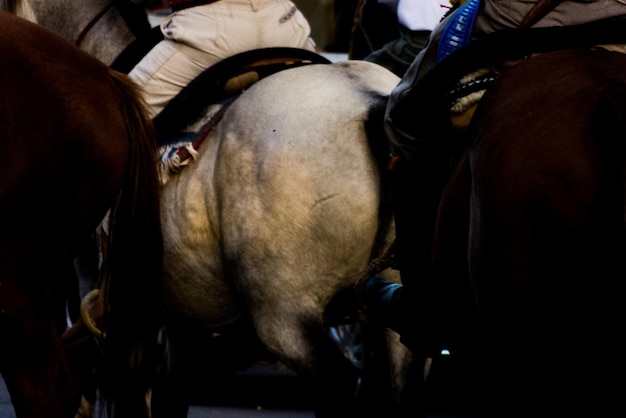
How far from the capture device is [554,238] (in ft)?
9.09

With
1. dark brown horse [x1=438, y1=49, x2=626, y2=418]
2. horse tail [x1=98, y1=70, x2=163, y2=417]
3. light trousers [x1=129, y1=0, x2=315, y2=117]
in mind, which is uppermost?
dark brown horse [x1=438, y1=49, x2=626, y2=418]

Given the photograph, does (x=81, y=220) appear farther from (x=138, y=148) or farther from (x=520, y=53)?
(x=520, y=53)

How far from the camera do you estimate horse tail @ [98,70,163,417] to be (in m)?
4.38

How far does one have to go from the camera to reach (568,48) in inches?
132

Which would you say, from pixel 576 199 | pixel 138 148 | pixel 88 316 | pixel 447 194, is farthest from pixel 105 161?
pixel 576 199

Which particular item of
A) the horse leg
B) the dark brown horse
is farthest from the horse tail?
the dark brown horse

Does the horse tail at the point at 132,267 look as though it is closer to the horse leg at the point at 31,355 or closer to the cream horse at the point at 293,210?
the cream horse at the point at 293,210

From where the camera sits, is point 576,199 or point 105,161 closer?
point 576,199

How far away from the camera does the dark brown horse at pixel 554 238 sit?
8.84ft

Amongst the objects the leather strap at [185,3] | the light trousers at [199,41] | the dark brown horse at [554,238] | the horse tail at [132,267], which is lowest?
the horse tail at [132,267]

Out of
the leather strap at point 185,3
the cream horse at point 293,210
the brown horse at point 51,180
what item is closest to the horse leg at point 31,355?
the brown horse at point 51,180

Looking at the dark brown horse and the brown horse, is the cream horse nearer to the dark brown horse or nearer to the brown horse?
the brown horse

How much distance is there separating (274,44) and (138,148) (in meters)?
1.08

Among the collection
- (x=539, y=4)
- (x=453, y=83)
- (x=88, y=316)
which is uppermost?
(x=539, y=4)
